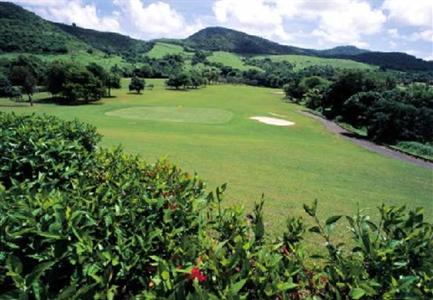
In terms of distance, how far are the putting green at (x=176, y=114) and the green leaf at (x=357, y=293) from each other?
45581 mm

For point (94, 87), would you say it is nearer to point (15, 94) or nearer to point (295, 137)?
point (15, 94)

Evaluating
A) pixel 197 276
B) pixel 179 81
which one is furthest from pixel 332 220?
pixel 179 81

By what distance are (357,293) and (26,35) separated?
6562 inches

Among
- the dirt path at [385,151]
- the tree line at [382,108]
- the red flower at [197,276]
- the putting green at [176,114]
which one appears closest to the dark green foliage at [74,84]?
the putting green at [176,114]

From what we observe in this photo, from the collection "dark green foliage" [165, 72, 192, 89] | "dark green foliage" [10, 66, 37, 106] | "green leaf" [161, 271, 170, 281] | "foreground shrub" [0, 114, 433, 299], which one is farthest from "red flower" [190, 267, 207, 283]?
"dark green foliage" [165, 72, 192, 89]

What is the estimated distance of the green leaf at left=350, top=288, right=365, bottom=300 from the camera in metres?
2.49

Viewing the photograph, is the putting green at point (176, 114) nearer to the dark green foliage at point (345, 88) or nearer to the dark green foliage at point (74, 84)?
the dark green foliage at point (74, 84)

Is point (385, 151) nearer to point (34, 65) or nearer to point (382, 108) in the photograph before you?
point (382, 108)

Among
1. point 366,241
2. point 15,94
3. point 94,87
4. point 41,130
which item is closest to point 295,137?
point 41,130

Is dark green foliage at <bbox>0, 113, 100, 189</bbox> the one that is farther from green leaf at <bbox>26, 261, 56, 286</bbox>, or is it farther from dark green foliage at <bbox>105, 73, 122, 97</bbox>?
dark green foliage at <bbox>105, 73, 122, 97</bbox>

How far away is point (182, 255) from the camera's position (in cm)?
307

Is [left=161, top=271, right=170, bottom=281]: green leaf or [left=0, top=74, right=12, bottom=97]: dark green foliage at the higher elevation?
[left=161, top=271, right=170, bottom=281]: green leaf

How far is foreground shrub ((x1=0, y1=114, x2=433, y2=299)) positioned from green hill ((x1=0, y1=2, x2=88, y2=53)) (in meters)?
150

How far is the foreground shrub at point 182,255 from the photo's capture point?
265 cm
